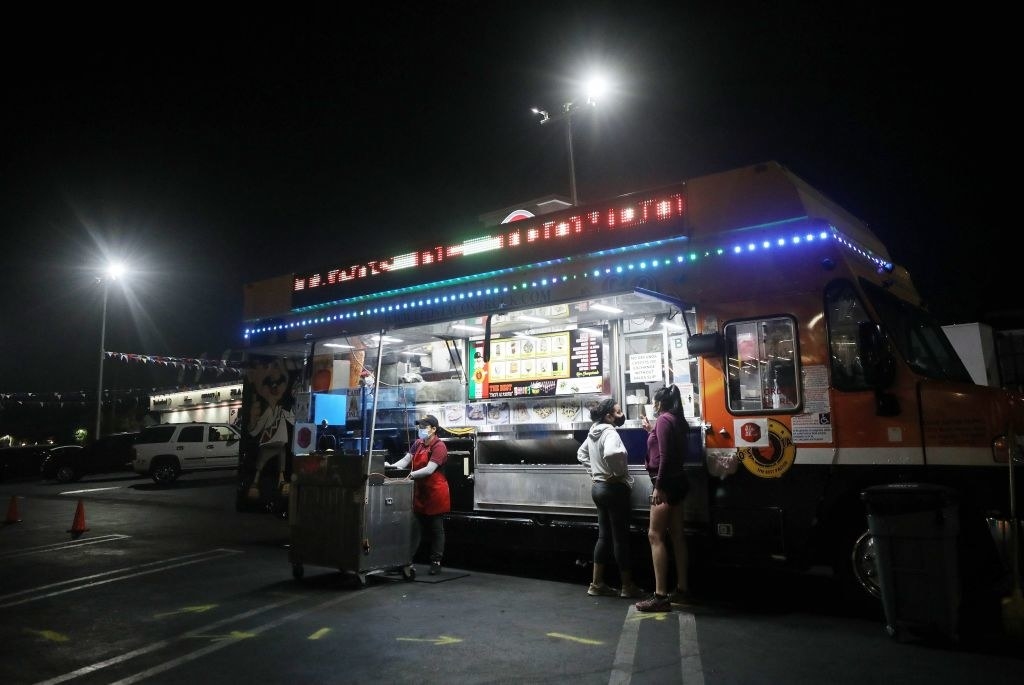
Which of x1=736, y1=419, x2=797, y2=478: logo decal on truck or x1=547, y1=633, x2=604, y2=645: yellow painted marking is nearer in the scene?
x1=547, y1=633, x2=604, y2=645: yellow painted marking

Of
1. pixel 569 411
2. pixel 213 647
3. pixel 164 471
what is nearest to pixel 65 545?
pixel 213 647

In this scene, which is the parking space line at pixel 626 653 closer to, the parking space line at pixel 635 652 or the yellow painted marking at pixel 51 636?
the parking space line at pixel 635 652

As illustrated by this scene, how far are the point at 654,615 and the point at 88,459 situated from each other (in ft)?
80.2

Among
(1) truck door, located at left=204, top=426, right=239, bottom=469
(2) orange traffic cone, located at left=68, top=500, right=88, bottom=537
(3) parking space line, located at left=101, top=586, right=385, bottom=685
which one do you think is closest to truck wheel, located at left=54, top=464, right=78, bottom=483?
(1) truck door, located at left=204, top=426, right=239, bottom=469

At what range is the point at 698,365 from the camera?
6.59m

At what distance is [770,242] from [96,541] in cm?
1041

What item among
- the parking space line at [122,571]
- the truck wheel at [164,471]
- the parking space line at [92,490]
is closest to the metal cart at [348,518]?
the parking space line at [122,571]

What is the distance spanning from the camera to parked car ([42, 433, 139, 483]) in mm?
23719

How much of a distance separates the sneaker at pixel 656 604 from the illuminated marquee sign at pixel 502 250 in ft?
10.8

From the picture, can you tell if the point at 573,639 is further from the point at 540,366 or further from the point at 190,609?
the point at 540,366

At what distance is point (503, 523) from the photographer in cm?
766

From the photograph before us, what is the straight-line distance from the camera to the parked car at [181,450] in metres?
21.2

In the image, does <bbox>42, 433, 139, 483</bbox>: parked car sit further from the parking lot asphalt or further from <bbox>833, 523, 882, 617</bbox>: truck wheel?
<bbox>833, 523, 882, 617</bbox>: truck wheel

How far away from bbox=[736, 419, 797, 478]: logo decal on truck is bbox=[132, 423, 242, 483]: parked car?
1966 centimetres
